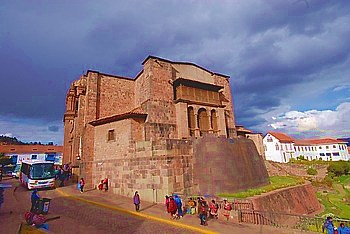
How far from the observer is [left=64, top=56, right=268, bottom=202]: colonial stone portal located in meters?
15.7

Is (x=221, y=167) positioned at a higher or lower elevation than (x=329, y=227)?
higher

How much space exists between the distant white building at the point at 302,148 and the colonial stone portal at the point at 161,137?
41.5 m

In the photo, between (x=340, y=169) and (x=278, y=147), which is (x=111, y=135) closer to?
(x=340, y=169)

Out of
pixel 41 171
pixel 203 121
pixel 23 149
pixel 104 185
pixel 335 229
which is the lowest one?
pixel 335 229

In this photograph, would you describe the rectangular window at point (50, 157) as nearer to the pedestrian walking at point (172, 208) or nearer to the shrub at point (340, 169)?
the pedestrian walking at point (172, 208)

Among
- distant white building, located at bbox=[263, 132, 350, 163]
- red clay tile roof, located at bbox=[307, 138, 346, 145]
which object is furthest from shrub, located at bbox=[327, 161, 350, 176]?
red clay tile roof, located at bbox=[307, 138, 346, 145]

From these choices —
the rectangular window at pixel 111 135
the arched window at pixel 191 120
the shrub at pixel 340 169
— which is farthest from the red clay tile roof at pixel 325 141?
the rectangular window at pixel 111 135

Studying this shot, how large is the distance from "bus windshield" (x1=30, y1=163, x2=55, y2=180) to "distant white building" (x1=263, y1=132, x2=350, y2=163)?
59.2 meters

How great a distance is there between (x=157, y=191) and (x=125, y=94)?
13991 mm

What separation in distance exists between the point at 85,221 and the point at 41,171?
39.1 ft

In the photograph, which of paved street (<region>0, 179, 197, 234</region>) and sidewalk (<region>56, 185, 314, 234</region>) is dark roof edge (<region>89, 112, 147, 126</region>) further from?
paved street (<region>0, 179, 197, 234</region>)

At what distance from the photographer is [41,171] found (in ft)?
62.9

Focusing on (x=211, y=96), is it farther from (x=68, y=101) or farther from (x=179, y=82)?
(x=68, y=101)

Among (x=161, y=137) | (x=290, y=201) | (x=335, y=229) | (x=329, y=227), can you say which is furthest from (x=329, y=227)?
(x=161, y=137)
